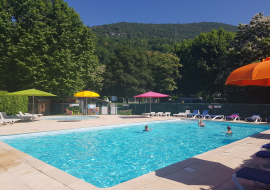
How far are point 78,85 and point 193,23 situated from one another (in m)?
106

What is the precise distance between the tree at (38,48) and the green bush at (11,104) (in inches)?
205

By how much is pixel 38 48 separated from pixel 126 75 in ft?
84.0

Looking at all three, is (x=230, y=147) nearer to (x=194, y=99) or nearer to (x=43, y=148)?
(x=43, y=148)

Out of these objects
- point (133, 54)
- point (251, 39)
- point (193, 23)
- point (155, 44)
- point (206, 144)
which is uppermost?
point (193, 23)

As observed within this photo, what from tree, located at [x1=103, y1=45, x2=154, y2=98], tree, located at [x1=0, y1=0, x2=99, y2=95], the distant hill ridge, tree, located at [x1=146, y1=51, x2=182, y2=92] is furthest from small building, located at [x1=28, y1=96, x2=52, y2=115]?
the distant hill ridge

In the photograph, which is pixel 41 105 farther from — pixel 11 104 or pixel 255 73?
pixel 255 73

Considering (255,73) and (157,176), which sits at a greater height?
(255,73)

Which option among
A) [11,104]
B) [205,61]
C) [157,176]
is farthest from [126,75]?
[157,176]

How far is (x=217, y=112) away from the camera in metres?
22.8

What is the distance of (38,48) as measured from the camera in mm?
25391

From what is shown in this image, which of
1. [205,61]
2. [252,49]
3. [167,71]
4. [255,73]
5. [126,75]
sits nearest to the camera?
[255,73]

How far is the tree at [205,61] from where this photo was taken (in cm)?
3684

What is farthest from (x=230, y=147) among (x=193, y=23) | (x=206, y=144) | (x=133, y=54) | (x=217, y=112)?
(x=193, y=23)

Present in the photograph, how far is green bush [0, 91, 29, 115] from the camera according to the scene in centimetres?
1827
